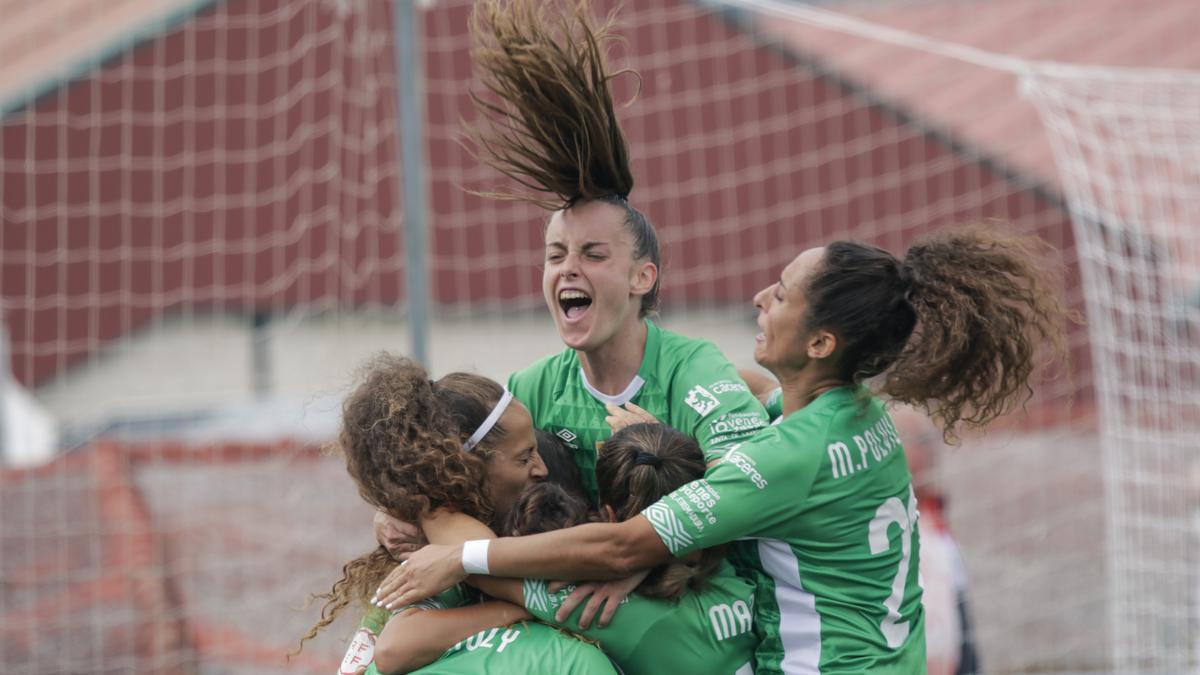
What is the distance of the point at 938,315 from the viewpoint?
297 cm

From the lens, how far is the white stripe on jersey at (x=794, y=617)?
2971 mm

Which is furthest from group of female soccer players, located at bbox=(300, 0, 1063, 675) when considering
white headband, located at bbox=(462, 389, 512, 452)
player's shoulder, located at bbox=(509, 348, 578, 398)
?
player's shoulder, located at bbox=(509, 348, 578, 398)

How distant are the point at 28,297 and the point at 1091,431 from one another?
682 cm

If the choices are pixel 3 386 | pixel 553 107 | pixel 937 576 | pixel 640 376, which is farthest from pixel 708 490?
pixel 3 386

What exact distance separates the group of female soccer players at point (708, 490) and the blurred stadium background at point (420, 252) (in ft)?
9.40

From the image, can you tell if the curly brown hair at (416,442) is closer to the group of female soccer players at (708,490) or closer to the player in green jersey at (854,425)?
the group of female soccer players at (708,490)

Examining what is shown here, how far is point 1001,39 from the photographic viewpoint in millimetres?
11695

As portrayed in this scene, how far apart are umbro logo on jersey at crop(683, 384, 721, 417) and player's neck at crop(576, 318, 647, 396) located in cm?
24

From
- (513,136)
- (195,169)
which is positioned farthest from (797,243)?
(513,136)

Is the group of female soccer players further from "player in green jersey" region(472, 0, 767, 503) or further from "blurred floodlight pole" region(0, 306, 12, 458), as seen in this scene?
"blurred floodlight pole" region(0, 306, 12, 458)

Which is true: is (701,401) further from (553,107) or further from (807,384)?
(553,107)

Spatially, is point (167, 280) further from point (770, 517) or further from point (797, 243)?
point (770, 517)

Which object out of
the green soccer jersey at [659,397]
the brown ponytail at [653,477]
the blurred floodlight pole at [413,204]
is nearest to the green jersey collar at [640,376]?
the green soccer jersey at [659,397]

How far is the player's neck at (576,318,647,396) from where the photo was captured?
Answer: 11.7ft
